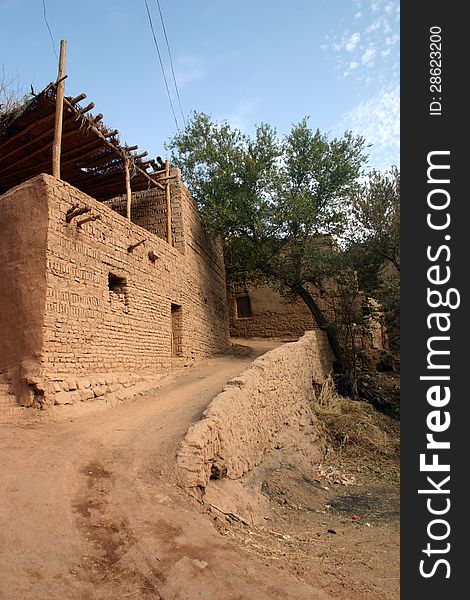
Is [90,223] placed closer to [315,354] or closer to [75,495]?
[75,495]

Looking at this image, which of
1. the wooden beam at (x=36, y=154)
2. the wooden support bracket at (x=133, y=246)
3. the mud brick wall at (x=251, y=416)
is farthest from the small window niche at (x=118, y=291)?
the wooden beam at (x=36, y=154)

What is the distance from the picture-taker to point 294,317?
18.9m

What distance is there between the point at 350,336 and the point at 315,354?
2879 millimetres

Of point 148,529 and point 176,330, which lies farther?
point 176,330

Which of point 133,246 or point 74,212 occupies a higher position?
point 74,212

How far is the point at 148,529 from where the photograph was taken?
338cm

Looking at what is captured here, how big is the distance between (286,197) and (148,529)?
11.9 metres

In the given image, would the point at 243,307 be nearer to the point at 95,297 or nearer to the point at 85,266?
the point at 95,297

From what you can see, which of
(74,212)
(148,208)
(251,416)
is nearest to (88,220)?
(74,212)

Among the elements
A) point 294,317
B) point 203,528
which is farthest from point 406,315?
point 294,317

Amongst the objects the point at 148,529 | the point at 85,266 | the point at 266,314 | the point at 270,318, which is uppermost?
the point at 85,266

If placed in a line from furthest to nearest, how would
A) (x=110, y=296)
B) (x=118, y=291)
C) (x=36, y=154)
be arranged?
(x=36, y=154) < (x=118, y=291) < (x=110, y=296)

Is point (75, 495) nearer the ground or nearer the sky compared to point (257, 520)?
nearer the sky

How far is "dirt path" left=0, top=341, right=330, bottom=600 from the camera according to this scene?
266cm
